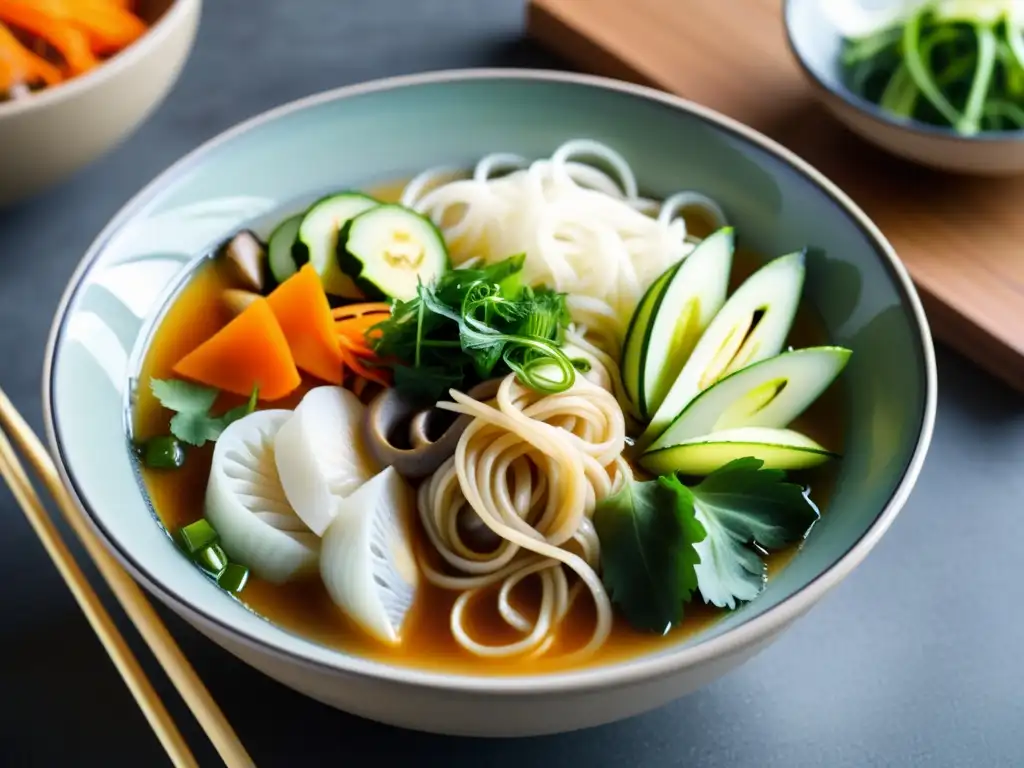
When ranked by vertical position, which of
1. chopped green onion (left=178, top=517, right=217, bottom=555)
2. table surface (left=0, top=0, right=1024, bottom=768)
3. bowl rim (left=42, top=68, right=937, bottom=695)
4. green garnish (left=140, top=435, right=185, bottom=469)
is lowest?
table surface (left=0, top=0, right=1024, bottom=768)

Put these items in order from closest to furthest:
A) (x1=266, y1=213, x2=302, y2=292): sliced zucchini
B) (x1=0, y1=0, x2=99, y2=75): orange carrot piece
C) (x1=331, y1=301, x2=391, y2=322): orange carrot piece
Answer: (x1=331, y1=301, x2=391, y2=322): orange carrot piece
(x1=266, y1=213, x2=302, y2=292): sliced zucchini
(x1=0, y1=0, x2=99, y2=75): orange carrot piece

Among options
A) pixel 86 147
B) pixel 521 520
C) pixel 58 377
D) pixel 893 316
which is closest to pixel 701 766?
pixel 521 520

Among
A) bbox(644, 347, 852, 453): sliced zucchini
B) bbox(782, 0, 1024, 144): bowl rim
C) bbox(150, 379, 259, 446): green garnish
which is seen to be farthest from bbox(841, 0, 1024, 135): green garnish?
bbox(150, 379, 259, 446): green garnish

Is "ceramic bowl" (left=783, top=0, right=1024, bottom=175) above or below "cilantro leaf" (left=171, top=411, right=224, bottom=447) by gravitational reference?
above

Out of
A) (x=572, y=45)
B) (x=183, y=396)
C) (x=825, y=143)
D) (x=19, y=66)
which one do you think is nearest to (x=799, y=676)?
(x=183, y=396)

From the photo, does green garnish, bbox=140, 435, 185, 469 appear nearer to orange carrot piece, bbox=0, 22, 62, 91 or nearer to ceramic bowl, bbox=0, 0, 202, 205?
ceramic bowl, bbox=0, 0, 202, 205

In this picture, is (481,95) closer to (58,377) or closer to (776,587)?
(58,377)

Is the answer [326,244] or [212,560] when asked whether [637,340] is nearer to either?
[326,244]
